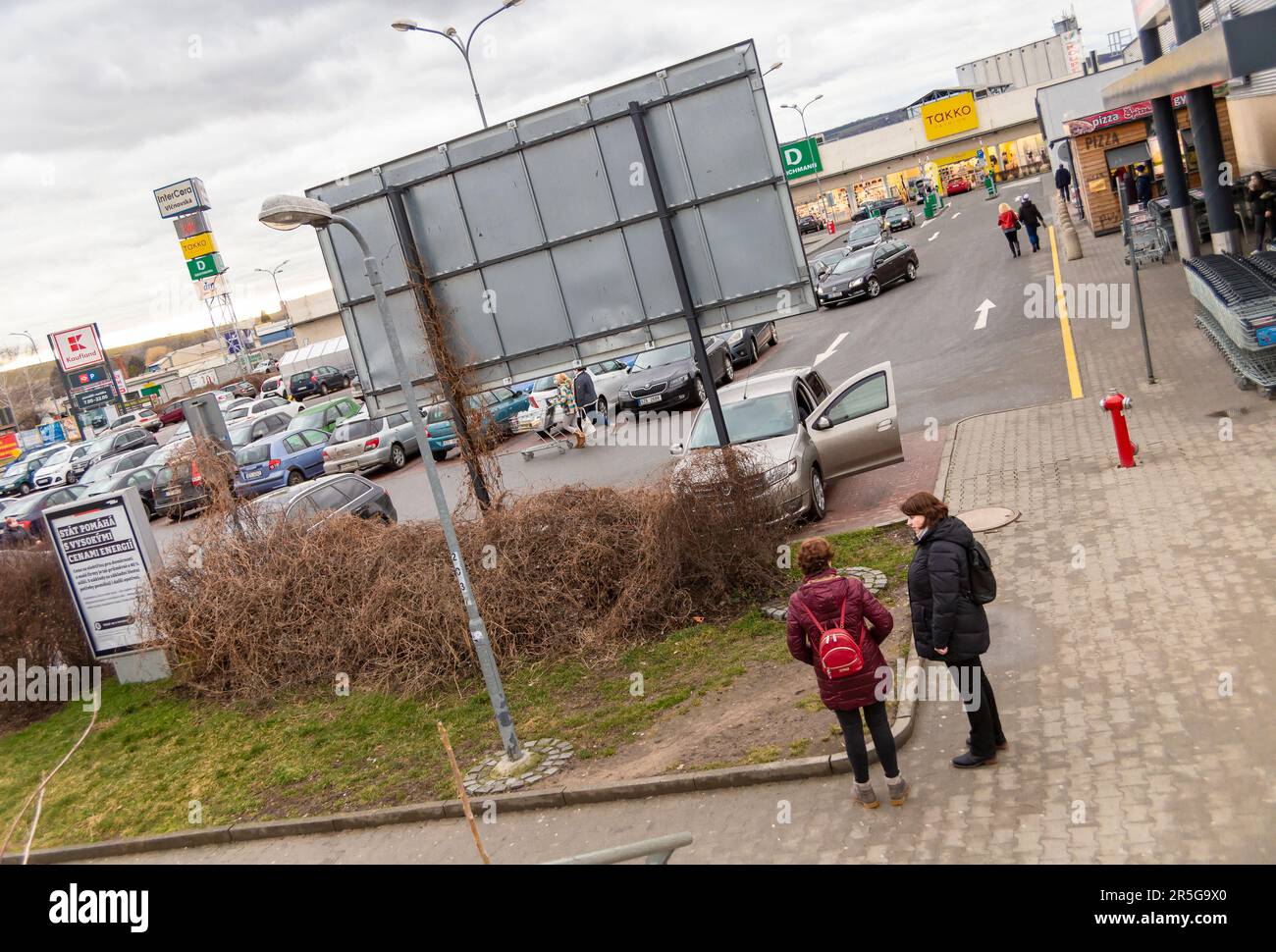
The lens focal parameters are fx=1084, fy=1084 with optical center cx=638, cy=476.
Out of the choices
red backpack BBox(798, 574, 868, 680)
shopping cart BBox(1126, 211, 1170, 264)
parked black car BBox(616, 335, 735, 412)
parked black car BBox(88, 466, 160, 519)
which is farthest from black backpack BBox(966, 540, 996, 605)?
parked black car BBox(88, 466, 160, 519)

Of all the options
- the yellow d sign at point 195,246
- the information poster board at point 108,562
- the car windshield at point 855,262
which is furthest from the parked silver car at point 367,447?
the yellow d sign at point 195,246

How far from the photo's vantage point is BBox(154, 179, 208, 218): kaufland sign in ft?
255

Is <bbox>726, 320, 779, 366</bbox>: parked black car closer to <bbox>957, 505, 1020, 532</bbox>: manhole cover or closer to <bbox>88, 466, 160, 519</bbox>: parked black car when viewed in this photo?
<bbox>88, 466, 160, 519</bbox>: parked black car

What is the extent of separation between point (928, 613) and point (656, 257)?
6.42m

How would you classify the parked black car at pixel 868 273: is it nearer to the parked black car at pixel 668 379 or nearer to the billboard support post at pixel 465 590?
the parked black car at pixel 668 379

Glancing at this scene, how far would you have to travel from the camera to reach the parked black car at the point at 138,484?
28516 millimetres

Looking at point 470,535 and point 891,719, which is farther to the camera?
point 470,535

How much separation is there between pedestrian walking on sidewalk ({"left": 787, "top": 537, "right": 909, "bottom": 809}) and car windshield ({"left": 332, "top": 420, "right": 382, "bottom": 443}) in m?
21.4

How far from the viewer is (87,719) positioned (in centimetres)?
1284

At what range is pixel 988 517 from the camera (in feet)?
35.6

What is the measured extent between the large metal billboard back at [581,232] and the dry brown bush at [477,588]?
6.01 feet

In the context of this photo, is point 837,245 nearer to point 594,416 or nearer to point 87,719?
point 594,416
